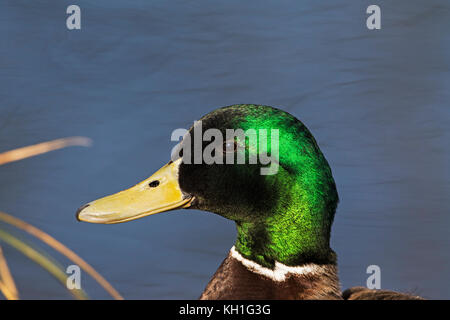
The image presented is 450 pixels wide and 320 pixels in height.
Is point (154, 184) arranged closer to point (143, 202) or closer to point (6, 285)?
point (143, 202)

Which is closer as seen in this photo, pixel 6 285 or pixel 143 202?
pixel 143 202

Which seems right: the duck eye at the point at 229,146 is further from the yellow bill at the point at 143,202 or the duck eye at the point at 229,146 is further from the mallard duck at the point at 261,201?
the yellow bill at the point at 143,202

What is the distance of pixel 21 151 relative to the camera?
7.16 ft

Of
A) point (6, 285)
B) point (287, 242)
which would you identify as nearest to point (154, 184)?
point (287, 242)

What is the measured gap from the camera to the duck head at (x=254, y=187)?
2.01m

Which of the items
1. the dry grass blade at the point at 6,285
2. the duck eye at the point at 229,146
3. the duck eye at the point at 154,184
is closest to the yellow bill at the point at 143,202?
the duck eye at the point at 154,184

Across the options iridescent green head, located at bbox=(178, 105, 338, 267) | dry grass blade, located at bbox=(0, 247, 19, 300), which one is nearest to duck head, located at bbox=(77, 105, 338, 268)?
iridescent green head, located at bbox=(178, 105, 338, 267)

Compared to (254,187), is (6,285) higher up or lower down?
lower down

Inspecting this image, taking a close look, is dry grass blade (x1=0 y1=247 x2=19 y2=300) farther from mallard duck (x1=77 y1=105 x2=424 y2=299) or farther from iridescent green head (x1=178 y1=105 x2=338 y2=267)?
iridescent green head (x1=178 y1=105 x2=338 y2=267)

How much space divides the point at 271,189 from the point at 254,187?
0.05 metres

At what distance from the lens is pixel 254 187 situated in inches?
81.8

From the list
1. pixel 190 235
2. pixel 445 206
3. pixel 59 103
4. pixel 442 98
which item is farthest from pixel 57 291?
pixel 442 98

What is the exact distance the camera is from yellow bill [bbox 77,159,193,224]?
82.0 inches

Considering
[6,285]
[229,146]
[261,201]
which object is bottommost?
[6,285]
